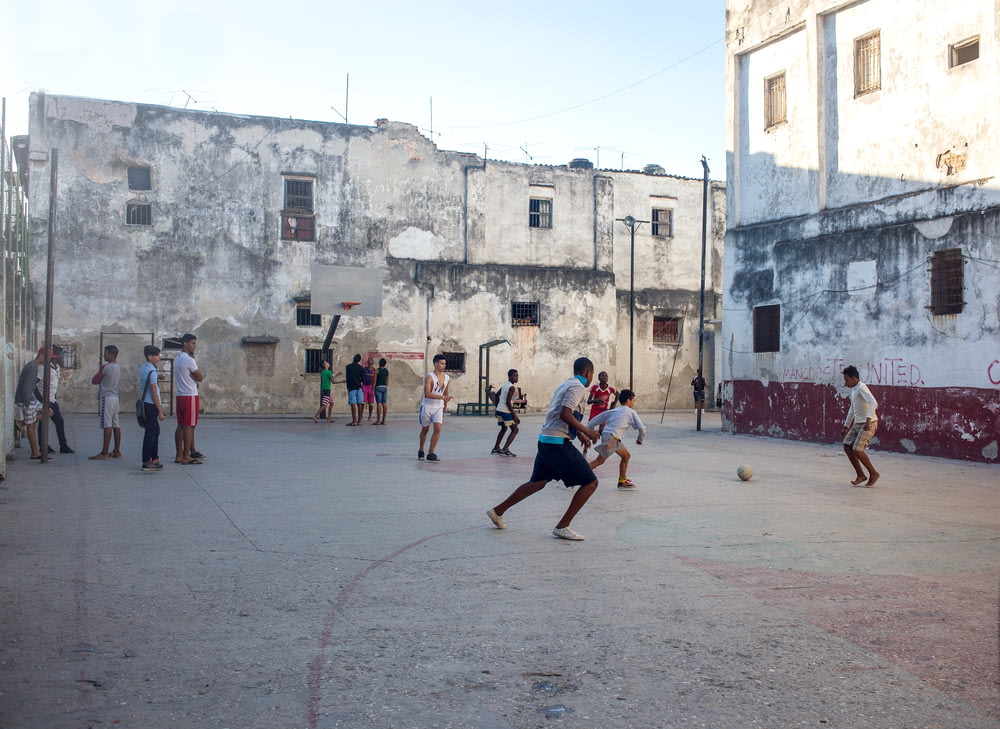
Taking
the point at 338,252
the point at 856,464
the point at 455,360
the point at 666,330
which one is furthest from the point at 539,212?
the point at 856,464

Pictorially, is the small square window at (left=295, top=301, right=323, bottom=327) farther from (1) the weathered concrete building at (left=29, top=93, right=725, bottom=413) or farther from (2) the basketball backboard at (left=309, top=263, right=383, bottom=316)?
(2) the basketball backboard at (left=309, top=263, right=383, bottom=316)

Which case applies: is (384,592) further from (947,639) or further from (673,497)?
(673,497)

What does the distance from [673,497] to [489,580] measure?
5.04m

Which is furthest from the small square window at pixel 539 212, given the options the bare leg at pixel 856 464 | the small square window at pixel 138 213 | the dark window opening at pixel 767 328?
the bare leg at pixel 856 464

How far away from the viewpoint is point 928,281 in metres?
17.7

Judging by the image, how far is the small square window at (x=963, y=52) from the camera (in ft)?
56.1

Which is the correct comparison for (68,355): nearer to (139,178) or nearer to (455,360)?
(139,178)

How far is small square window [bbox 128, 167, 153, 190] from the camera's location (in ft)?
95.6

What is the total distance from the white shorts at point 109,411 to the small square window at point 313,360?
16.2 m

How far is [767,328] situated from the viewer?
72.2 ft

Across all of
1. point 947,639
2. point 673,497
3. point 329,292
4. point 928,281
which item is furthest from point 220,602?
point 329,292

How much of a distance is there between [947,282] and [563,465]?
12.3 m

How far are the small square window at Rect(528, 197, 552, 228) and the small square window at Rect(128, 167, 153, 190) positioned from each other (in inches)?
503

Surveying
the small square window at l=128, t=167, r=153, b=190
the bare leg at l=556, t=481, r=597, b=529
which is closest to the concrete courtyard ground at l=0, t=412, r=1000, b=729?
the bare leg at l=556, t=481, r=597, b=529
